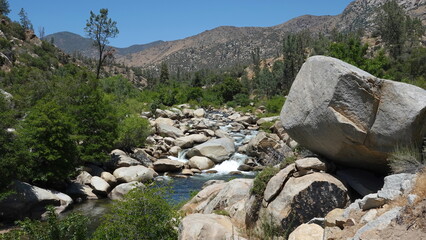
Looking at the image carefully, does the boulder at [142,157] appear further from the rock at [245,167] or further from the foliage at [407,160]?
the foliage at [407,160]

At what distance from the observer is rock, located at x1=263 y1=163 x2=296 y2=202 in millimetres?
9084

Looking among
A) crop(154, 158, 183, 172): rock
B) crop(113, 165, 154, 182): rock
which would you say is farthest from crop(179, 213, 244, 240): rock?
crop(154, 158, 183, 172): rock

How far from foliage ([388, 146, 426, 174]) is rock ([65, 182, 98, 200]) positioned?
50.9 feet

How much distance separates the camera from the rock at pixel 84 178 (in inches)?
794

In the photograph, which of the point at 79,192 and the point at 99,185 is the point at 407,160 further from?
the point at 79,192

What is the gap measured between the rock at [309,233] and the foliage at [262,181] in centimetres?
226

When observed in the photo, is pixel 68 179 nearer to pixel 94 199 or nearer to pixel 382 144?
pixel 94 199

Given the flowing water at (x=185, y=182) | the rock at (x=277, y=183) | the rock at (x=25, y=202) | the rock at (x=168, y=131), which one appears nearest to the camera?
the rock at (x=277, y=183)

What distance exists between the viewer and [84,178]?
2036 centimetres

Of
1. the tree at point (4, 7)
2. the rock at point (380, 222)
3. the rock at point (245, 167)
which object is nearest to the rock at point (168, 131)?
the rock at point (245, 167)

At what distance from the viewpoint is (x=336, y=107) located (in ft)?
27.4

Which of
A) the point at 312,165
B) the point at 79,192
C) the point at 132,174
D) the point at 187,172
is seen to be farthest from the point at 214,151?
the point at 312,165

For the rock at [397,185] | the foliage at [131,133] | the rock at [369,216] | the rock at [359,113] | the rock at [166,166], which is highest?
the rock at [359,113]

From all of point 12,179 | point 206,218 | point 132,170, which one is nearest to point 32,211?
point 12,179
